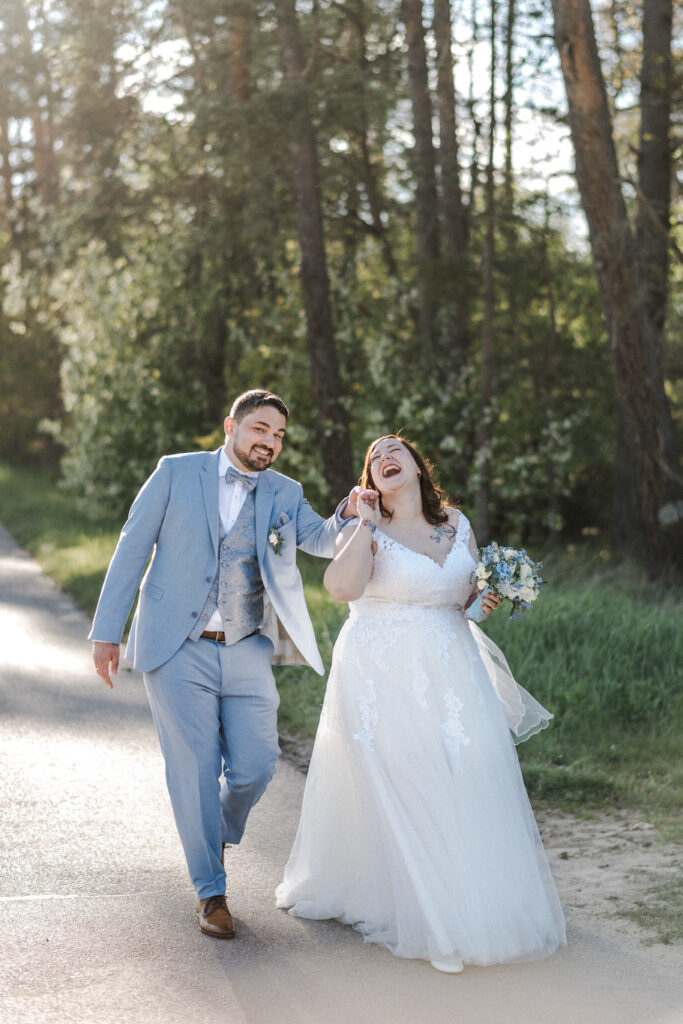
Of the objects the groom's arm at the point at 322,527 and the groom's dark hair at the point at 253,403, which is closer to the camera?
the groom's dark hair at the point at 253,403

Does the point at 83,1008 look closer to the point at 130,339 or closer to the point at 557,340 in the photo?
the point at 557,340

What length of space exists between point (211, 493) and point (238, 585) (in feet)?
1.36

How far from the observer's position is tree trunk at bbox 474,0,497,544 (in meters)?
15.8

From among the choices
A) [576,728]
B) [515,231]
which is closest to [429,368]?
[515,231]

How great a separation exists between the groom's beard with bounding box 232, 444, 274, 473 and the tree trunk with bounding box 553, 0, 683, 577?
8405 millimetres

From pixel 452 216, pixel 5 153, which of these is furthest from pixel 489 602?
pixel 5 153

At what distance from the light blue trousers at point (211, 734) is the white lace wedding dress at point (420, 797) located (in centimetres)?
30

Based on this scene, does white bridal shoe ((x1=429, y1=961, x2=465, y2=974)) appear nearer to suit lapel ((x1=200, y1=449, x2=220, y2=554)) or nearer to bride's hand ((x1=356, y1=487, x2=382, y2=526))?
bride's hand ((x1=356, y1=487, x2=382, y2=526))

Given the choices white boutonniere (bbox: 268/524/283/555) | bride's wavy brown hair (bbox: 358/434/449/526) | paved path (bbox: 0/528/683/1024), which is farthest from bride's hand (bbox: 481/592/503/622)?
paved path (bbox: 0/528/683/1024)

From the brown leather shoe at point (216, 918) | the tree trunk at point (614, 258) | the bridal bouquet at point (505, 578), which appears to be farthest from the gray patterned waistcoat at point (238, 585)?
the tree trunk at point (614, 258)

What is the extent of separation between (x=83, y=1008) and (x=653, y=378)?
10.9 metres

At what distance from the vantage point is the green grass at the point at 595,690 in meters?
7.60

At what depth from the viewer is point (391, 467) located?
5.56m

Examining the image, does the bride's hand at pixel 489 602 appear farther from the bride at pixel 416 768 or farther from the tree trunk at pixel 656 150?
the tree trunk at pixel 656 150
